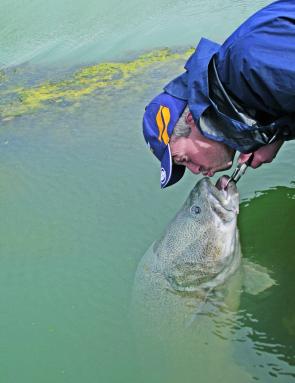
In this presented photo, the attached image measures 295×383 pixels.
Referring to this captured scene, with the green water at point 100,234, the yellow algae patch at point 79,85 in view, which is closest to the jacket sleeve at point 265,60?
the green water at point 100,234

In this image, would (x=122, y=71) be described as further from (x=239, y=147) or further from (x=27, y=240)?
(x=239, y=147)

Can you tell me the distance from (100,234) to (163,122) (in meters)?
1.64

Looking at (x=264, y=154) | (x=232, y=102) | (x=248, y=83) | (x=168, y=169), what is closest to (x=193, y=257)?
(x=168, y=169)

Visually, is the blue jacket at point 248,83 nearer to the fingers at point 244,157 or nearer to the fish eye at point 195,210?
the fingers at point 244,157

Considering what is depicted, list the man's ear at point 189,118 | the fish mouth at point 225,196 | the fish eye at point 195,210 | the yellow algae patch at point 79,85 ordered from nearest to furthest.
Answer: the man's ear at point 189,118 < the fish mouth at point 225,196 < the fish eye at point 195,210 < the yellow algae patch at point 79,85

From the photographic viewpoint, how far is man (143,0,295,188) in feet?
6.89

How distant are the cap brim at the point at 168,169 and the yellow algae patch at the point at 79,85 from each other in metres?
3.33

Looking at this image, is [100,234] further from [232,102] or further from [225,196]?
[232,102]

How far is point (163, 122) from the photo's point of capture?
2.65 meters

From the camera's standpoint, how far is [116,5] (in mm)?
8703

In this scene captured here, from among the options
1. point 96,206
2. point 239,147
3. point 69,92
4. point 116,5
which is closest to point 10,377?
point 96,206

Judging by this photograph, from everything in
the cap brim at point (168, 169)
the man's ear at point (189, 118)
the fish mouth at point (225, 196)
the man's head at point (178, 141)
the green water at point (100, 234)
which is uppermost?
the man's ear at point (189, 118)

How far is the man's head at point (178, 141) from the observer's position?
8.54 ft

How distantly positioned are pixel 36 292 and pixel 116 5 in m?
6.17
